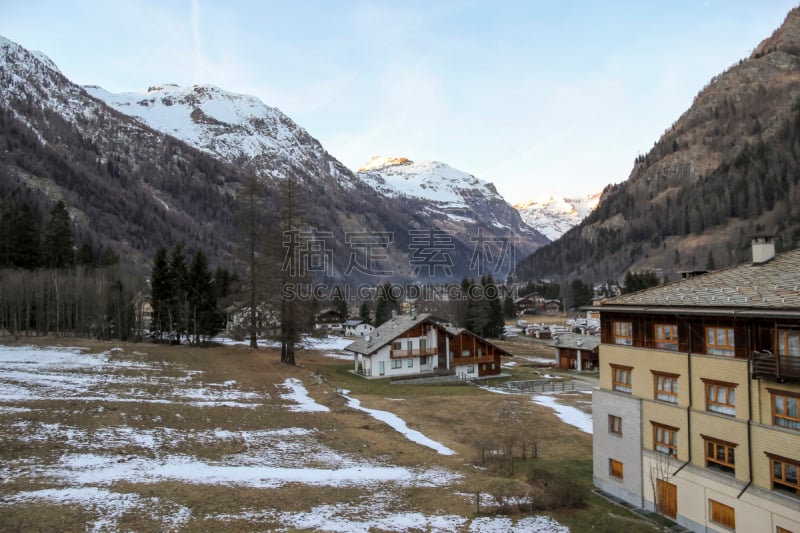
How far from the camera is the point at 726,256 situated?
609ft

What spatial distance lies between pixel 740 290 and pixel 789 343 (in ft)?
9.15

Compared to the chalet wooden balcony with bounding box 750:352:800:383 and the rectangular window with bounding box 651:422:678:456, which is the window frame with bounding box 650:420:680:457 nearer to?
the rectangular window with bounding box 651:422:678:456

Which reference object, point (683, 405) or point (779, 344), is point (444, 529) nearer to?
point (683, 405)

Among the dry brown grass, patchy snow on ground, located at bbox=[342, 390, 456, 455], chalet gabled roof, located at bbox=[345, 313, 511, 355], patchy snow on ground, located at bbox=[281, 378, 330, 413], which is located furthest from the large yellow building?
chalet gabled roof, located at bbox=[345, 313, 511, 355]

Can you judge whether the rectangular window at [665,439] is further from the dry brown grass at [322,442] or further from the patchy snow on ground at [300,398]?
the patchy snow on ground at [300,398]

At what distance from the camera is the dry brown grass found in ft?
54.6

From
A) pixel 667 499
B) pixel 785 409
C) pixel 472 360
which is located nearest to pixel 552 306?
pixel 472 360

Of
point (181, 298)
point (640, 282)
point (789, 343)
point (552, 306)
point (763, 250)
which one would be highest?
point (640, 282)

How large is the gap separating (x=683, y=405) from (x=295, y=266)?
42.2 metres

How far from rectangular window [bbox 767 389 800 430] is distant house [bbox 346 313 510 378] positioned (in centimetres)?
4243

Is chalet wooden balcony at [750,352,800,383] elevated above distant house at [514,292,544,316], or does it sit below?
above

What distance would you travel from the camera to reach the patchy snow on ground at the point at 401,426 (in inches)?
1093

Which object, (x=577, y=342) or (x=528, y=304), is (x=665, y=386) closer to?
(x=577, y=342)

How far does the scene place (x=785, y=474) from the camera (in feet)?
52.2
